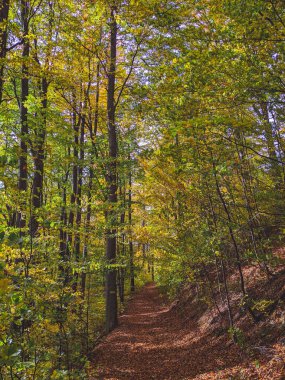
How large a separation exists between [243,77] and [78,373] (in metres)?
5.62

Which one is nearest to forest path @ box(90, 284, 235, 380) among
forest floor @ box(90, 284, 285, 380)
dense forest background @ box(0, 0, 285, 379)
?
forest floor @ box(90, 284, 285, 380)

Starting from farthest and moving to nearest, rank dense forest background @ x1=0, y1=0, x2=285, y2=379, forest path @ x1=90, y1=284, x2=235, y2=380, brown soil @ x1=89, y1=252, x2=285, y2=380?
forest path @ x1=90, y1=284, x2=235, y2=380, brown soil @ x1=89, y1=252, x2=285, y2=380, dense forest background @ x1=0, y1=0, x2=285, y2=379

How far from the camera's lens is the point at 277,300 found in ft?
23.9

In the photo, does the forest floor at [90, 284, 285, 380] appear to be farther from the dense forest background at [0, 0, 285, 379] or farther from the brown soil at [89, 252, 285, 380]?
the dense forest background at [0, 0, 285, 379]

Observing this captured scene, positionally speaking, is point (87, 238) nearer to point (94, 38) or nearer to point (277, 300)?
point (277, 300)

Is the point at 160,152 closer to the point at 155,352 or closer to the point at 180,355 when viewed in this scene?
the point at 180,355

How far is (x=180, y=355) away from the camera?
8.42 meters

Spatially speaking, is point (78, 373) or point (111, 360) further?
point (111, 360)

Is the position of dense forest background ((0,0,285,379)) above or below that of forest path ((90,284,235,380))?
above

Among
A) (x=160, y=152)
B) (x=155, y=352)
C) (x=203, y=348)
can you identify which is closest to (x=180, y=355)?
(x=203, y=348)

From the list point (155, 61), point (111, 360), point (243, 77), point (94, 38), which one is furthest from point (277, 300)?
point (94, 38)

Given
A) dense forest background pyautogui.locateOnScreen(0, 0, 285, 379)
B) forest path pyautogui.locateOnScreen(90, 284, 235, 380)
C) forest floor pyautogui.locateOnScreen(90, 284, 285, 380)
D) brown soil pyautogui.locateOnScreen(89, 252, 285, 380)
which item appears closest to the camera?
dense forest background pyautogui.locateOnScreen(0, 0, 285, 379)

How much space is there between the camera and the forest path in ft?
23.8

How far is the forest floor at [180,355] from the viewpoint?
19.7 ft
